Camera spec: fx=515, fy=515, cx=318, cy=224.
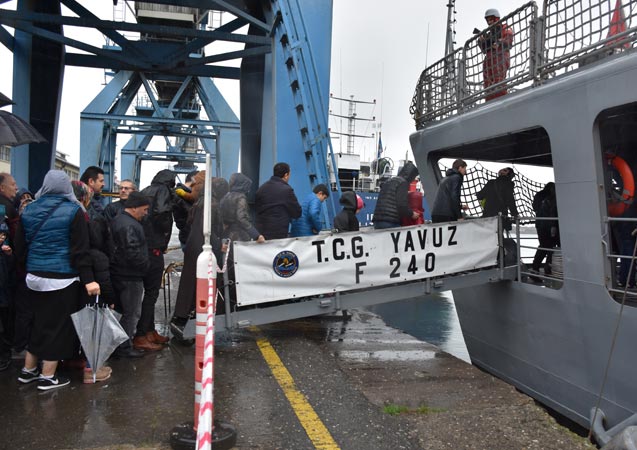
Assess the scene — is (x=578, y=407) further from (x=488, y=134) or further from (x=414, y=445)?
(x=488, y=134)

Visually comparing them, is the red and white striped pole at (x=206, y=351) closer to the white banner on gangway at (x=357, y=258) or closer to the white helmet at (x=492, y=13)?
the white banner on gangway at (x=357, y=258)

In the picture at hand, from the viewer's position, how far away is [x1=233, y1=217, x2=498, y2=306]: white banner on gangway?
470 cm

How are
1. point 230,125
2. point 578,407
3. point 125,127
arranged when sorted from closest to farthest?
point 578,407
point 230,125
point 125,127

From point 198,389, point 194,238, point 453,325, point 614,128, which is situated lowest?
point 453,325

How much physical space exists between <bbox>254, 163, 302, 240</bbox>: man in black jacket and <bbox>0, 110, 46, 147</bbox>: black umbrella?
2541 millimetres

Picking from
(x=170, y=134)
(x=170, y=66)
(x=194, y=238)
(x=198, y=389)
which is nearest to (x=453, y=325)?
(x=194, y=238)

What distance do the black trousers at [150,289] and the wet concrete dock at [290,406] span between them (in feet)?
1.16

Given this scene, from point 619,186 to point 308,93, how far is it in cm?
652

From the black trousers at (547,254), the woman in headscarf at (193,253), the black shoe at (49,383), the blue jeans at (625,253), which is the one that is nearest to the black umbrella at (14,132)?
the woman in headscarf at (193,253)

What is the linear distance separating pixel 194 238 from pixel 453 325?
29.0 feet

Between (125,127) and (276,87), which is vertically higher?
(125,127)

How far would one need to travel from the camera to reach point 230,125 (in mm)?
19938

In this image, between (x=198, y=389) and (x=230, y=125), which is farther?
(x=230, y=125)

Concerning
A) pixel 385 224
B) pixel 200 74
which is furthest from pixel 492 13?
pixel 200 74
